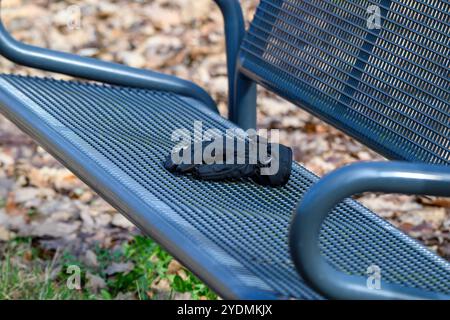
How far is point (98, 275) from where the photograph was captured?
2986 millimetres

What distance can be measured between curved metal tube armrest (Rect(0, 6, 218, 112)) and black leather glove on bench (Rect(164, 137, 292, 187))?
1.76 feet

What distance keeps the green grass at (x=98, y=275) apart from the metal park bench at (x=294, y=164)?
0.54 metres

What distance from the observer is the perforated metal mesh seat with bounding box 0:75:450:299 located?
5.58ft

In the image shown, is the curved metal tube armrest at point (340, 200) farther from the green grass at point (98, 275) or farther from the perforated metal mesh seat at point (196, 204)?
the green grass at point (98, 275)

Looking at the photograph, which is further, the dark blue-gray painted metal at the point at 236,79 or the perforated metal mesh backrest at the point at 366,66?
the dark blue-gray painted metal at the point at 236,79

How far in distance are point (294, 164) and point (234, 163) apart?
7.7 inches

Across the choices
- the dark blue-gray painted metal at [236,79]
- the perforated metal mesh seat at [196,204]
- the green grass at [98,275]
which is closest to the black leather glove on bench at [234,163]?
the perforated metal mesh seat at [196,204]

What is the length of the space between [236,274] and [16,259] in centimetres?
156

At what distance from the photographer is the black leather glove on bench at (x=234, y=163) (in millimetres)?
2080

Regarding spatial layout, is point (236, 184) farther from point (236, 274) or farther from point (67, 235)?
point (67, 235)

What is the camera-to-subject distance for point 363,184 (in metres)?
1.51

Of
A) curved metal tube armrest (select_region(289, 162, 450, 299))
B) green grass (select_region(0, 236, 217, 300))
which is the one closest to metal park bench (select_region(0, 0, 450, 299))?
curved metal tube armrest (select_region(289, 162, 450, 299))

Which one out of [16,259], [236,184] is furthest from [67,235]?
[236,184]

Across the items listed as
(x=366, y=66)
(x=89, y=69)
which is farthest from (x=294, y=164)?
(x=89, y=69)
